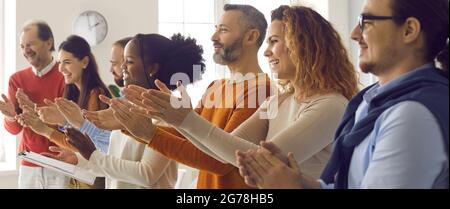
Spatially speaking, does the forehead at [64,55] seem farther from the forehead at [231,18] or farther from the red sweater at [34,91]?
the forehead at [231,18]

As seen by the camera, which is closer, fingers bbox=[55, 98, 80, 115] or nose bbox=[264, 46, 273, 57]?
nose bbox=[264, 46, 273, 57]

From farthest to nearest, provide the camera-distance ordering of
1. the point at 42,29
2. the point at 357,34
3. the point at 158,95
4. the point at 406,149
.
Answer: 1. the point at 42,29
2. the point at 158,95
3. the point at 357,34
4. the point at 406,149

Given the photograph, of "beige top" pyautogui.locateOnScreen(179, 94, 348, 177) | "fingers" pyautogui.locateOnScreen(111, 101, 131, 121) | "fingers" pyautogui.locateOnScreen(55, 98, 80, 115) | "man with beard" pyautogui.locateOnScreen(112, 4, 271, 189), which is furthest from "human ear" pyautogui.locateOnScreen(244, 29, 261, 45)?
"fingers" pyautogui.locateOnScreen(55, 98, 80, 115)

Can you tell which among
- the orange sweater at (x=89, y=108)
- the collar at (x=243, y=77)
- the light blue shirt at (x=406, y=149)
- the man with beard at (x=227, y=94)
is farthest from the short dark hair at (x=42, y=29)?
the light blue shirt at (x=406, y=149)

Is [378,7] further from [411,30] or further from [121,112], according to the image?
[121,112]

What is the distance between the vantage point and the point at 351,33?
709mm

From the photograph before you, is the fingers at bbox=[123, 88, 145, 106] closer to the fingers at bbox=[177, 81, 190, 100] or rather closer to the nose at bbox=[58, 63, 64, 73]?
Result: the fingers at bbox=[177, 81, 190, 100]

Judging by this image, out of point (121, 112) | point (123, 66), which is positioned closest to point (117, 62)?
point (123, 66)

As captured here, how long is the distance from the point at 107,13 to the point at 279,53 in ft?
1.00

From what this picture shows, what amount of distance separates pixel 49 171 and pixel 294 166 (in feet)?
1.65

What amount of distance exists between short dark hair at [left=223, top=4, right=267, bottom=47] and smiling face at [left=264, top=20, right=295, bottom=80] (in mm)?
26

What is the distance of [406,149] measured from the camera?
553 mm

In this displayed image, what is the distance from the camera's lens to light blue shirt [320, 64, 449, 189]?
0.55 metres
